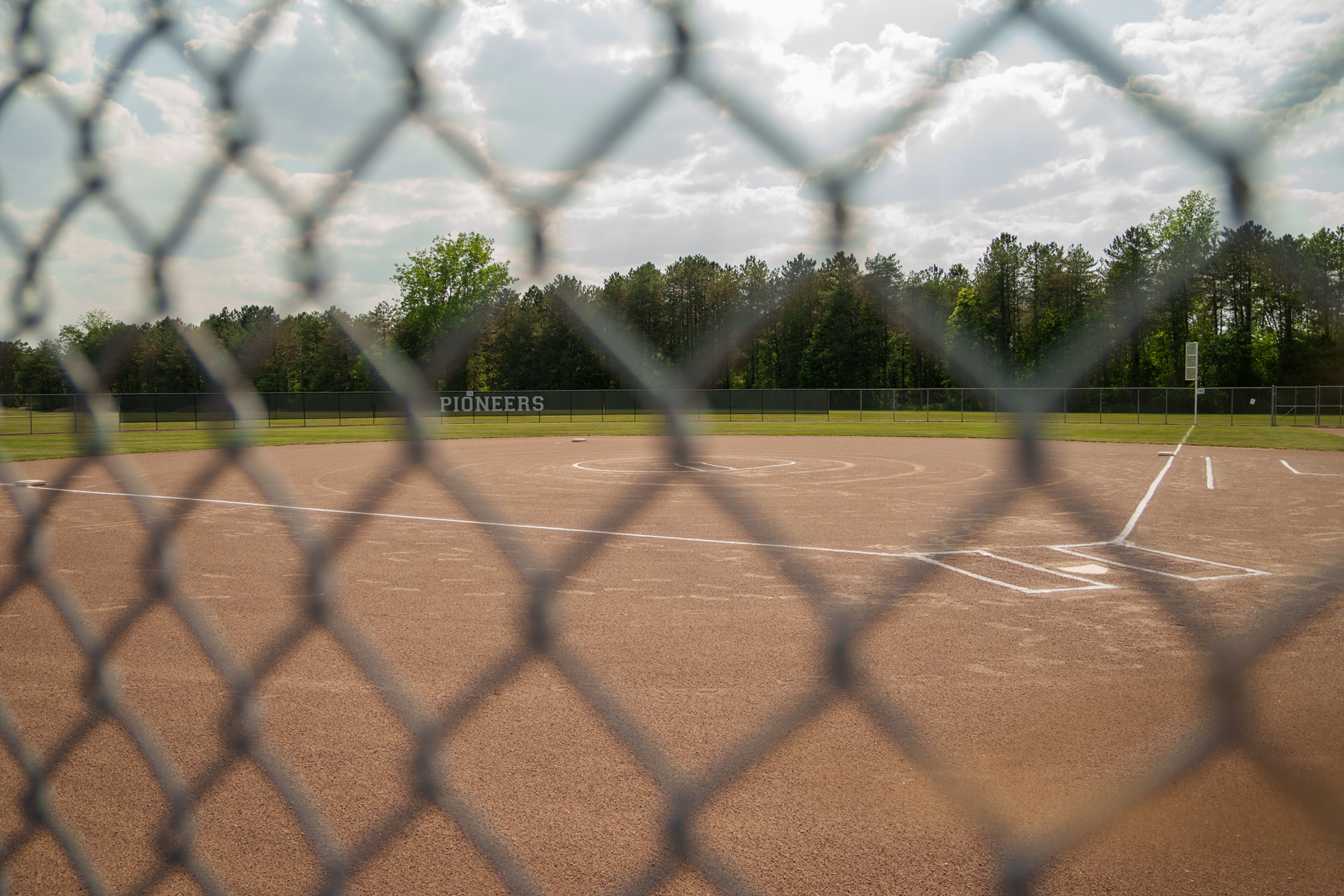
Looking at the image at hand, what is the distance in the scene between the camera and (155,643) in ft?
16.5

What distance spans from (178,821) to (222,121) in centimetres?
250

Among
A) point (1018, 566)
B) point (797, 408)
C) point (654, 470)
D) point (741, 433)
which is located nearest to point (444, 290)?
point (1018, 566)

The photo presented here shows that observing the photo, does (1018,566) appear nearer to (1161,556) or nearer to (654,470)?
(1161,556)

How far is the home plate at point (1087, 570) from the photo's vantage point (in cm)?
702

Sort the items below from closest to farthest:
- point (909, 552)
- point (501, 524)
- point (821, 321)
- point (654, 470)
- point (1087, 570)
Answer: point (821, 321), point (1087, 570), point (909, 552), point (501, 524), point (654, 470)

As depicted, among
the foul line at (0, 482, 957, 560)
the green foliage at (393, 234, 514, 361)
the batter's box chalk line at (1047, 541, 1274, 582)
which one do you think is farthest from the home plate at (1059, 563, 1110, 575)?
the green foliage at (393, 234, 514, 361)

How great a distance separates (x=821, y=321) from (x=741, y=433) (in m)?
29.2

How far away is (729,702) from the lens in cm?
421

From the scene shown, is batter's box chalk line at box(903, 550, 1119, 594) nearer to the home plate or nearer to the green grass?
the home plate

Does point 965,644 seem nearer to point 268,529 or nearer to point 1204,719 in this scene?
point 1204,719

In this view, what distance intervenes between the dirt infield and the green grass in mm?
14777

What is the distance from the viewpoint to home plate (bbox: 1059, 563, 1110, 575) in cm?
702

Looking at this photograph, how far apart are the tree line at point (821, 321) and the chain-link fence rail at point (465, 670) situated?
0.05 meters

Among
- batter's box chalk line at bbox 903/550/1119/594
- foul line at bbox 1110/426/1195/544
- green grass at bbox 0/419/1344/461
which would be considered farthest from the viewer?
green grass at bbox 0/419/1344/461
